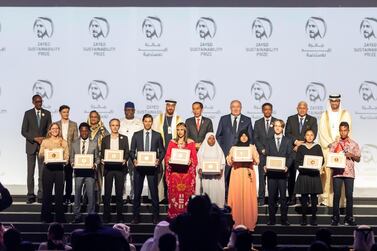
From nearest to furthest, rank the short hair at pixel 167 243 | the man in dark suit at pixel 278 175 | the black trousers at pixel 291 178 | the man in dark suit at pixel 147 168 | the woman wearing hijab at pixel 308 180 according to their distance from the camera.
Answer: the short hair at pixel 167 243 → the woman wearing hijab at pixel 308 180 → the man in dark suit at pixel 278 175 → the man in dark suit at pixel 147 168 → the black trousers at pixel 291 178

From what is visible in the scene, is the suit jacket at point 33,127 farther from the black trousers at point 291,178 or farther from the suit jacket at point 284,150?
the black trousers at point 291,178

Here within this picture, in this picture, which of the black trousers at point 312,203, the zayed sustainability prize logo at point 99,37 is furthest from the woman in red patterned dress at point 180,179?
the zayed sustainability prize logo at point 99,37

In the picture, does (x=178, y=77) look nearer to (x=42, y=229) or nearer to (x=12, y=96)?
(x=12, y=96)

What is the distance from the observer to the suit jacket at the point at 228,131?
16.4m

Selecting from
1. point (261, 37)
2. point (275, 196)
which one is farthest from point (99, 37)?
point (275, 196)

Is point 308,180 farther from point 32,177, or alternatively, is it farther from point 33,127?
point 33,127

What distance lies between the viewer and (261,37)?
18766mm

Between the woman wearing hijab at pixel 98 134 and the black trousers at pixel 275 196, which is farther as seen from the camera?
the woman wearing hijab at pixel 98 134

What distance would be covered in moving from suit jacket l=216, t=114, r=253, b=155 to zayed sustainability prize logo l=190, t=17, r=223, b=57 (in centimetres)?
265

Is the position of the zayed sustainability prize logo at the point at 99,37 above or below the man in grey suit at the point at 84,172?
above

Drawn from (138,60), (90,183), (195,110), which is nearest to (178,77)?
(138,60)

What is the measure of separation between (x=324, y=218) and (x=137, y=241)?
10.9ft

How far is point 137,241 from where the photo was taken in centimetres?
1492

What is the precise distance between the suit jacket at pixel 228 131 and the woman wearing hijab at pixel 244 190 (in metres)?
0.80
